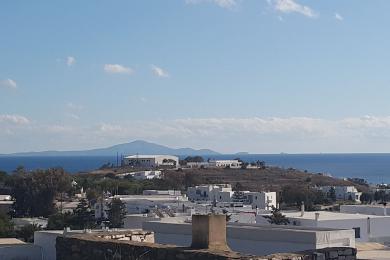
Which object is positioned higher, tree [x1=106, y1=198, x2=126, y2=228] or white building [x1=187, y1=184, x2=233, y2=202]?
white building [x1=187, y1=184, x2=233, y2=202]

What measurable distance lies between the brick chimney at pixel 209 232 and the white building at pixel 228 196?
59.2m

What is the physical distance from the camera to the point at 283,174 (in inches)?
5167

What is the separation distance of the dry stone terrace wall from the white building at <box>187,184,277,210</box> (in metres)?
58.1

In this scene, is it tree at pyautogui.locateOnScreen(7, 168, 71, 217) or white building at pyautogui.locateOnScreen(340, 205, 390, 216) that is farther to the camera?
tree at pyautogui.locateOnScreen(7, 168, 71, 217)

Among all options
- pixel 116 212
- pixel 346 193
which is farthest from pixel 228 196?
pixel 116 212

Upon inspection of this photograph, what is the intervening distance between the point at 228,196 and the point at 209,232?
70799 mm

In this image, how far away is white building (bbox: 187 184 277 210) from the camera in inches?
2894

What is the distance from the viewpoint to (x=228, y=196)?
78938mm

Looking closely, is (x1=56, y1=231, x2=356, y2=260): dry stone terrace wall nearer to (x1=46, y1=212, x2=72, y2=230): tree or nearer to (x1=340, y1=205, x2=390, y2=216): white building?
(x1=340, y1=205, x2=390, y2=216): white building

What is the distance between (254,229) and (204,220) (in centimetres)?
1044

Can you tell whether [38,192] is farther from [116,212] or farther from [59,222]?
[59,222]

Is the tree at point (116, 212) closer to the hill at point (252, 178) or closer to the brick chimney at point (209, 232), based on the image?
the brick chimney at point (209, 232)

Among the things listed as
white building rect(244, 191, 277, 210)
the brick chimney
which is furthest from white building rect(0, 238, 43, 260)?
white building rect(244, 191, 277, 210)

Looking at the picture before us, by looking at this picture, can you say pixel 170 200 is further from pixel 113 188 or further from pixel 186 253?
pixel 186 253
